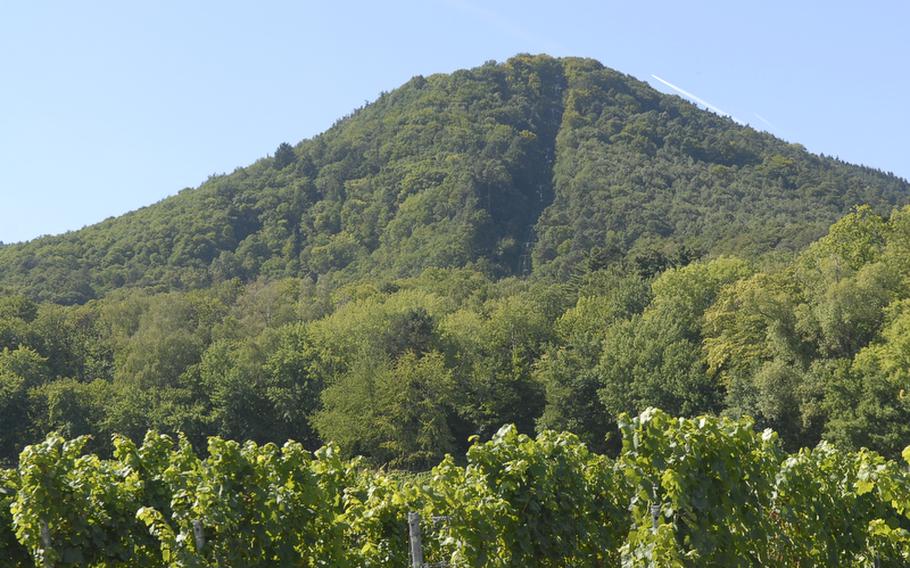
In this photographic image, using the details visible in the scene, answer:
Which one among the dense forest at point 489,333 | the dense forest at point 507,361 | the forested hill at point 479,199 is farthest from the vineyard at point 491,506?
the forested hill at point 479,199

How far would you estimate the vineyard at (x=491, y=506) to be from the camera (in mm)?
8984

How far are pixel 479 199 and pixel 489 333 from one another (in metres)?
56.9

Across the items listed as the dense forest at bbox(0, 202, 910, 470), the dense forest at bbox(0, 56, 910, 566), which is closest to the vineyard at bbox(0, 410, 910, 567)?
the dense forest at bbox(0, 56, 910, 566)

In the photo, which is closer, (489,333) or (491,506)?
(491,506)

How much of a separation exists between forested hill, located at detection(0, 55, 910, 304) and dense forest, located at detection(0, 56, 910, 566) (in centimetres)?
54

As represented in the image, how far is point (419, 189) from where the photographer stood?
117000 millimetres

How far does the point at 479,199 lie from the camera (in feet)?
367

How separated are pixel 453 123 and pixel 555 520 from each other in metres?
128

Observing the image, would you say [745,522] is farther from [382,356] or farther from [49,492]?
[382,356]

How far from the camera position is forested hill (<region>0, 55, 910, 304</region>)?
316 feet

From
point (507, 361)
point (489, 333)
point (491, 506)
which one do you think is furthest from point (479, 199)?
point (491, 506)

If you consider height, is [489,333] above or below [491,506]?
below

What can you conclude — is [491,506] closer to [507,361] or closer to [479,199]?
[507,361]

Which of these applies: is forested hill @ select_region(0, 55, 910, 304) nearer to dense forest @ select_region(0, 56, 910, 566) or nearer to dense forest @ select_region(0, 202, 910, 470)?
dense forest @ select_region(0, 56, 910, 566)
